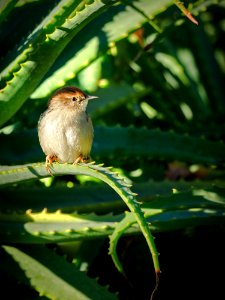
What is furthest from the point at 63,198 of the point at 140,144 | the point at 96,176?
the point at 96,176

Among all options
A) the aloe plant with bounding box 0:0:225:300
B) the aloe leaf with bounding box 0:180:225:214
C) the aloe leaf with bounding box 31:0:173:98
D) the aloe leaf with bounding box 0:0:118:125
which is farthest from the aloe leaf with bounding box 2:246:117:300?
the aloe leaf with bounding box 31:0:173:98

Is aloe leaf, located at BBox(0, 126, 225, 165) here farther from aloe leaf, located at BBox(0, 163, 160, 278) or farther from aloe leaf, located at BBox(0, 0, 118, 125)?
aloe leaf, located at BBox(0, 163, 160, 278)

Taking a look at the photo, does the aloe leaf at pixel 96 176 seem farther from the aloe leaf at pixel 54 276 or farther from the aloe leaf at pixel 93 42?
the aloe leaf at pixel 93 42

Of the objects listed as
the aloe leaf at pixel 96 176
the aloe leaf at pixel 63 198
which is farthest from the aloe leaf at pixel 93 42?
the aloe leaf at pixel 96 176

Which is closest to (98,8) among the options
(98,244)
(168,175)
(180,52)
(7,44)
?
(7,44)

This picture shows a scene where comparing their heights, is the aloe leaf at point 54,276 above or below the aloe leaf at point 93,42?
below

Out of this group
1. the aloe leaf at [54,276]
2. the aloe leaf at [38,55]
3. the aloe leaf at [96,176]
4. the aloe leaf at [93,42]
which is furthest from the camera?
the aloe leaf at [93,42]

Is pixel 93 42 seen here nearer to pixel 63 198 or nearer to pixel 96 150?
pixel 96 150
